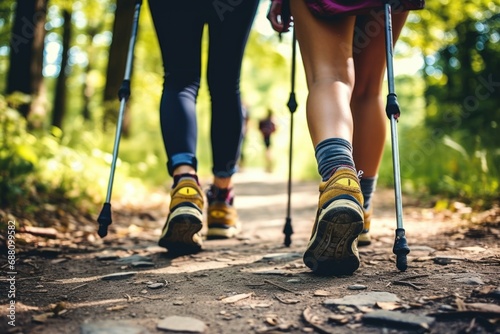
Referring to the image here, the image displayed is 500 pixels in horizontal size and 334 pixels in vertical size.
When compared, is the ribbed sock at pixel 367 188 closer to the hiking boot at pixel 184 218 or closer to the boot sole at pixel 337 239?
the boot sole at pixel 337 239

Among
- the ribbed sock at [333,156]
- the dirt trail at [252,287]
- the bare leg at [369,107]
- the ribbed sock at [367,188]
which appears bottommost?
the dirt trail at [252,287]

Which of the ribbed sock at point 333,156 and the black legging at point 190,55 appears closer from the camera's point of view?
the ribbed sock at point 333,156

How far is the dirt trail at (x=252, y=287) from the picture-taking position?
126 cm

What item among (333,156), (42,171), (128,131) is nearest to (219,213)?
(333,156)

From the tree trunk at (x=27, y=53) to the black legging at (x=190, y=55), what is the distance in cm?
352

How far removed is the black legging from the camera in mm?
2303

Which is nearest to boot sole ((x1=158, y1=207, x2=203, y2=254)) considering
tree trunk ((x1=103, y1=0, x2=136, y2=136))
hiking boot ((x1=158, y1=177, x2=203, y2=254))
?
hiking boot ((x1=158, y1=177, x2=203, y2=254))

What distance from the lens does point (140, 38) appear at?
40.1 ft

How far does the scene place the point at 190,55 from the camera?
237 cm

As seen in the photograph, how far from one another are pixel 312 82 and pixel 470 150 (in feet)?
12.7

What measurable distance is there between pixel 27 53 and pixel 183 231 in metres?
4.36

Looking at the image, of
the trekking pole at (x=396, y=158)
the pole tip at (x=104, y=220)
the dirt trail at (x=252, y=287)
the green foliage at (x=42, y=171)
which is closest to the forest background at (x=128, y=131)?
the green foliage at (x=42, y=171)

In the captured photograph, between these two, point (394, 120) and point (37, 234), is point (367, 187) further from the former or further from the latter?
point (37, 234)

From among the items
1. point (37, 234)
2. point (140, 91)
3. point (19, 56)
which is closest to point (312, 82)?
point (37, 234)
